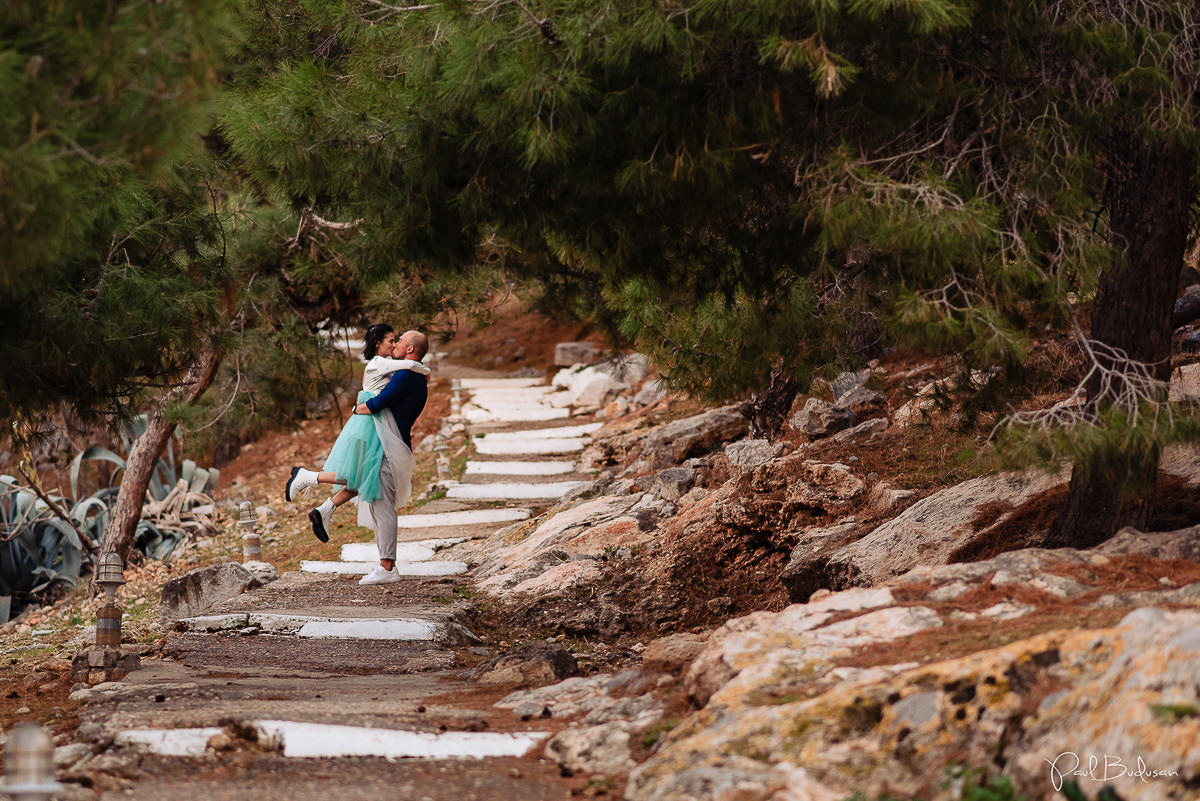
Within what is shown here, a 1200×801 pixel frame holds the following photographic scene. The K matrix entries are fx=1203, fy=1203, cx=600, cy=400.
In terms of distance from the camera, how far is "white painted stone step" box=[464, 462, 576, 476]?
49.0 feet

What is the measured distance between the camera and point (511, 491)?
14.0 m

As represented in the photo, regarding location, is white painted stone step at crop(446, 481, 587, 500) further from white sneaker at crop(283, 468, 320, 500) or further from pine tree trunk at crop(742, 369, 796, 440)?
white sneaker at crop(283, 468, 320, 500)

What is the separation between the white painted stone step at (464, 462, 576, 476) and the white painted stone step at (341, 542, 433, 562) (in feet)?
10.2

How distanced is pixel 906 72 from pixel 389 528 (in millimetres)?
4970

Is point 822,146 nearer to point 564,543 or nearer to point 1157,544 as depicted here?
point 1157,544

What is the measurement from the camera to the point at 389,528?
8734 millimetres

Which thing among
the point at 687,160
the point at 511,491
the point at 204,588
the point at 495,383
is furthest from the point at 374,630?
the point at 495,383

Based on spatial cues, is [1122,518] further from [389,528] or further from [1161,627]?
[389,528]

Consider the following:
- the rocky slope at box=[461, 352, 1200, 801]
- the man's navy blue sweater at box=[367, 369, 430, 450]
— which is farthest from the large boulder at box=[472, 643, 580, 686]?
the man's navy blue sweater at box=[367, 369, 430, 450]

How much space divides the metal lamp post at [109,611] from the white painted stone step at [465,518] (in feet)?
20.4

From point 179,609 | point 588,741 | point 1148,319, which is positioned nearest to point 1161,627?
point 588,741

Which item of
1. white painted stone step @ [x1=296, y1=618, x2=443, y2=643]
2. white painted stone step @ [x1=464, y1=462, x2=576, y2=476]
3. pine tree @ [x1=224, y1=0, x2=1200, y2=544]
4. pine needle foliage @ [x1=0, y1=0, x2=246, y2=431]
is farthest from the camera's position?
white painted stone step @ [x1=464, y1=462, x2=576, y2=476]
